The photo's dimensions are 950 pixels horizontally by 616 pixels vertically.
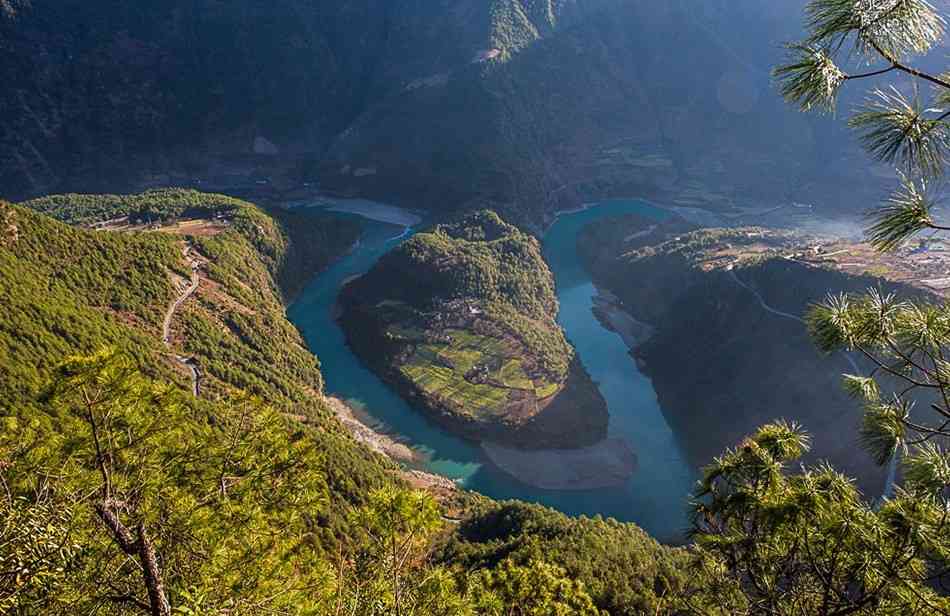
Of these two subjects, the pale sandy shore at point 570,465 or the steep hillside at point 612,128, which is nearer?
the pale sandy shore at point 570,465

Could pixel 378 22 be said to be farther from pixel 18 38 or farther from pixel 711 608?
pixel 711 608

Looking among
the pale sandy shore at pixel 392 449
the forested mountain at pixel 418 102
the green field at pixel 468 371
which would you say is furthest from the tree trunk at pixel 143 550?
the forested mountain at pixel 418 102

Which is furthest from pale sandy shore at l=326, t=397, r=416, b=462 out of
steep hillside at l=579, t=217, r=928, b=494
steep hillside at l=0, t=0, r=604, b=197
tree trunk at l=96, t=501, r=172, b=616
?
steep hillside at l=0, t=0, r=604, b=197

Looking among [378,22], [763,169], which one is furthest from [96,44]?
[763,169]

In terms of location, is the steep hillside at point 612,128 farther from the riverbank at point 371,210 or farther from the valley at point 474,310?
the riverbank at point 371,210

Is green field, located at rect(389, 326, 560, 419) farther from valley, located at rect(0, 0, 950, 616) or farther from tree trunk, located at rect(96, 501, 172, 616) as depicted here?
tree trunk, located at rect(96, 501, 172, 616)

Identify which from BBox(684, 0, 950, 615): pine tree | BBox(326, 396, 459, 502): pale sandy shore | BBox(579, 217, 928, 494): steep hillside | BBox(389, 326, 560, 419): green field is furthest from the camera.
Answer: BBox(389, 326, 560, 419): green field
